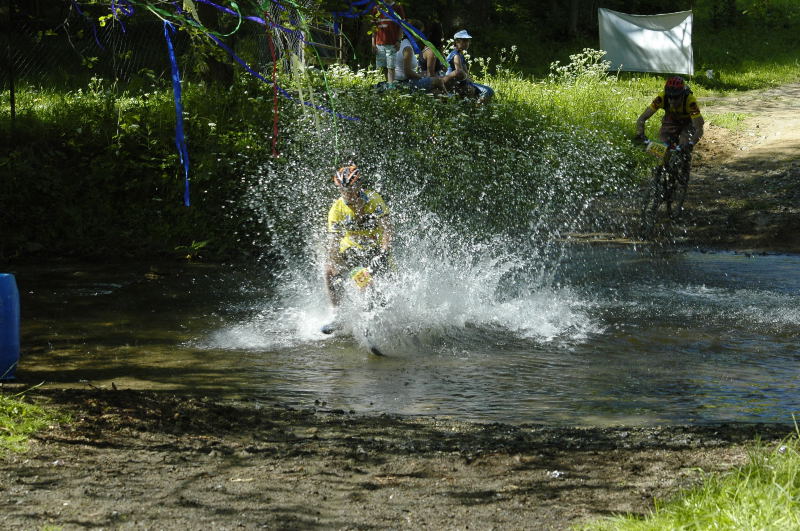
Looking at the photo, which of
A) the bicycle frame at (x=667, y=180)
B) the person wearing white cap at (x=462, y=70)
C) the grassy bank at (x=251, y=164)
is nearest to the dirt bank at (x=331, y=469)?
the grassy bank at (x=251, y=164)

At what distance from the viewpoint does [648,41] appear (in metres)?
23.7

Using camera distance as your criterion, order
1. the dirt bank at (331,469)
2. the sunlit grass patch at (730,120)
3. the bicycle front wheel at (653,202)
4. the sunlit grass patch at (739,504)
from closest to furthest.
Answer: the sunlit grass patch at (739,504)
the dirt bank at (331,469)
the bicycle front wheel at (653,202)
the sunlit grass patch at (730,120)

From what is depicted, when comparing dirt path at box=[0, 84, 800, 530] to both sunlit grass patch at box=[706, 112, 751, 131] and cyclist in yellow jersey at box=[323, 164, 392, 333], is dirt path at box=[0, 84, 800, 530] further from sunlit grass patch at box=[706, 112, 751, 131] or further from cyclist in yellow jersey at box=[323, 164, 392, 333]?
sunlit grass patch at box=[706, 112, 751, 131]

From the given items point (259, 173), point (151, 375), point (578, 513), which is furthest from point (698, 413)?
point (259, 173)

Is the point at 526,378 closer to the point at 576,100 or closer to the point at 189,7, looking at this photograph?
the point at 189,7

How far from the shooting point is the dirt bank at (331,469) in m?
4.15

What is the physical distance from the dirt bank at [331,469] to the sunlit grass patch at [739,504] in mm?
211

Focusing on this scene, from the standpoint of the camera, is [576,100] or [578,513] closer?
[578,513]

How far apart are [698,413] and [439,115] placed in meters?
9.36

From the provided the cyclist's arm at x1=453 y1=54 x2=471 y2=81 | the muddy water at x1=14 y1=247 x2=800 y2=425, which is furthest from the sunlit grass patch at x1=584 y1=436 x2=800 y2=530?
the cyclist's arm at x1=453 y1=54 x2=471 y2=81

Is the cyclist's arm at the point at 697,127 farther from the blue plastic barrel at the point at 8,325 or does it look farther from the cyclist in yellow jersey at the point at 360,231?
the blue plastic barrel at the point at 8,325

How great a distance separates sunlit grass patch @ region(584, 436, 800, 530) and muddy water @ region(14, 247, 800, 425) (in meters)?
1.74

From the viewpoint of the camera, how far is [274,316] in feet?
29.4

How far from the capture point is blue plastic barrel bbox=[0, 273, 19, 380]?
6.47 meters
